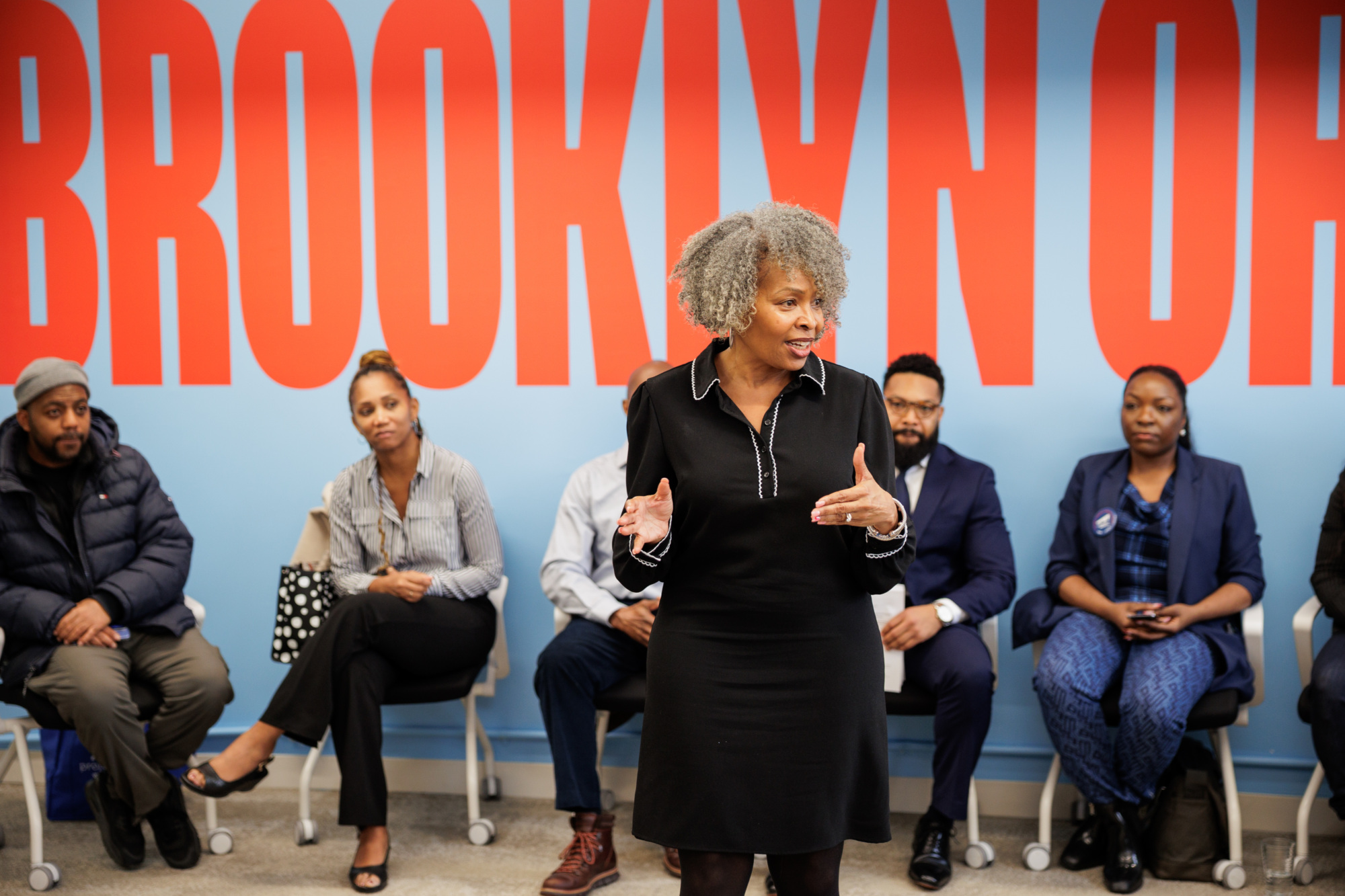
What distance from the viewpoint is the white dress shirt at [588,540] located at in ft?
11.6

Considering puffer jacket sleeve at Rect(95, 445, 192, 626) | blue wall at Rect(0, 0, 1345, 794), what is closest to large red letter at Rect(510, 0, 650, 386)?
blue wall at Rect(0, 0, 1345, 794)

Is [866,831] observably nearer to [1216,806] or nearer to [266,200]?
[1216,806]

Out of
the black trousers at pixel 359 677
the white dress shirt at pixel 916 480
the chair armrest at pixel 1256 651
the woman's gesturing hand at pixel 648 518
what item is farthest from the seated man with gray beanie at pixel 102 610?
the chair armrest at pixel 1256 651

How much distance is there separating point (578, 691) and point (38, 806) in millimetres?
1677

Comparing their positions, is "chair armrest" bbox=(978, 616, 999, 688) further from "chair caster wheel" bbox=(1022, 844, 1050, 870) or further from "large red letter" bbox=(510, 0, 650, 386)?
"large red letter" bbox=(510, 0, 650, 386)

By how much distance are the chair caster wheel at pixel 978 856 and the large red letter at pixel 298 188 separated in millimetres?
2841

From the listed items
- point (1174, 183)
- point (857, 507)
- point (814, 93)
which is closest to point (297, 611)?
point (857, 507)

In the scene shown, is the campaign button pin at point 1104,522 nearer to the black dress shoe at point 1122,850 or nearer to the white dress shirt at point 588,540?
Result: the black dress shoe at point 1122,850

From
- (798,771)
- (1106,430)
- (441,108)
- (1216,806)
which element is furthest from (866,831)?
(441,108)

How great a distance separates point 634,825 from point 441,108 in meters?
3.00

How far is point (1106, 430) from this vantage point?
12.3ft

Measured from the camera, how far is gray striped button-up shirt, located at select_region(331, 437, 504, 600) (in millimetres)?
3619

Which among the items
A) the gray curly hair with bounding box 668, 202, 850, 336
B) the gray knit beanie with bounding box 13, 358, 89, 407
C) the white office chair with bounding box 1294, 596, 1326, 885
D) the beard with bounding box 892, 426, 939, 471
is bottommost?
the white office chair with bounding box 1294, 596, 1326, 885

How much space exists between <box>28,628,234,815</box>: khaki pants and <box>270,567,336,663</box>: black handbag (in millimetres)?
196
